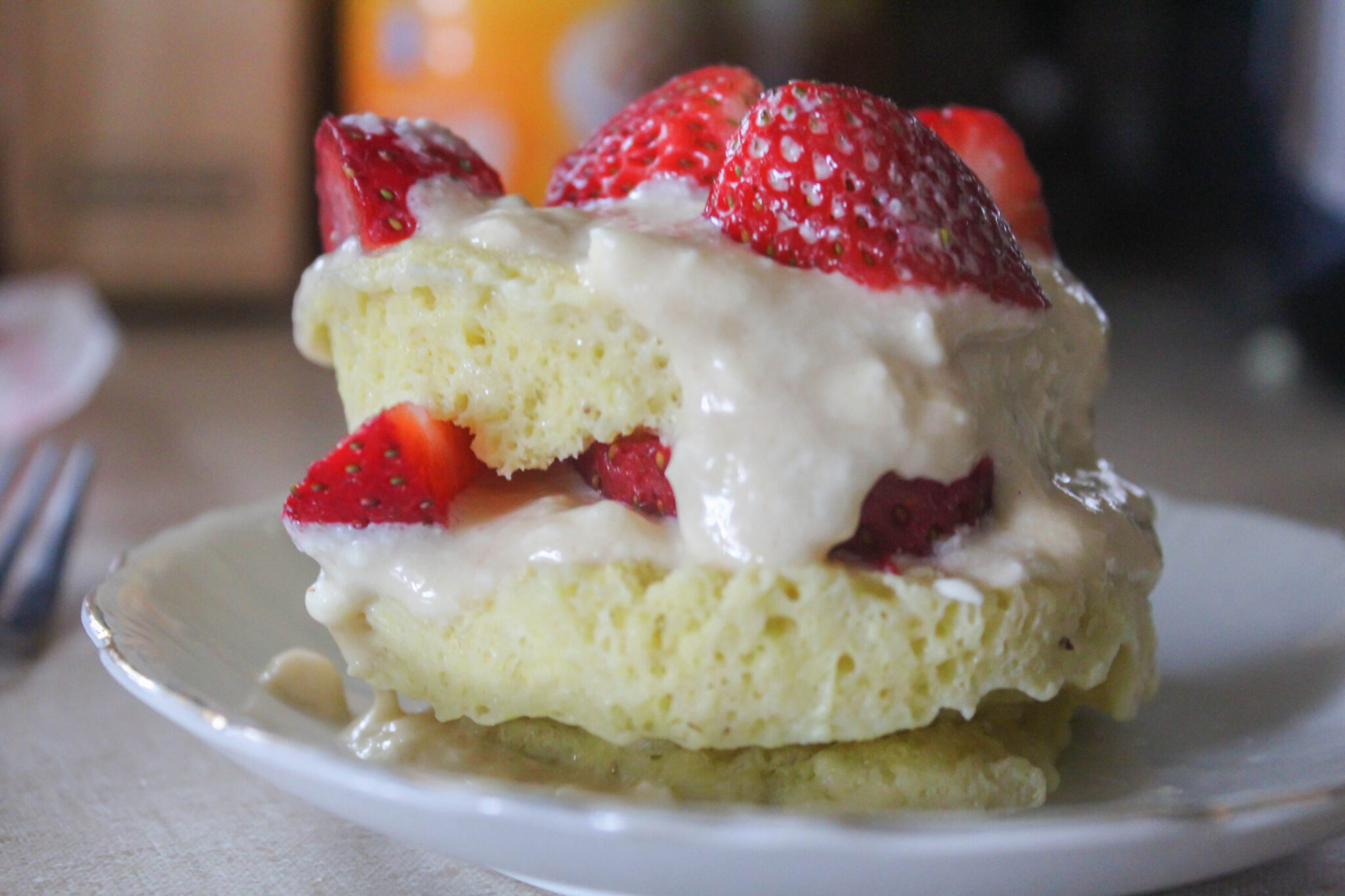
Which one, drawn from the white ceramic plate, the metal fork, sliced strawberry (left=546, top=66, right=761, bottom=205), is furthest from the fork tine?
sliced strawberry (left=546, top=66, right=761, bottom=205)

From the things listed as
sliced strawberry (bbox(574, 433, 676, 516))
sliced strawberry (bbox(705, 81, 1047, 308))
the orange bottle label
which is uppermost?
sliced strawberry (bbox(705, 81, 1047, 308))

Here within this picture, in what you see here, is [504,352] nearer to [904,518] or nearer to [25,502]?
[904,518]

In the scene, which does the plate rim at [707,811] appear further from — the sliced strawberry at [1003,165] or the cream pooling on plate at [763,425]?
the sliced strawberry at [1003,165]

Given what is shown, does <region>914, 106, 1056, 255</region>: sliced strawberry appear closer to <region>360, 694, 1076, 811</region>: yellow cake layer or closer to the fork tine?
<region>360, 694, 1076, 811</region>: yellow cake layer

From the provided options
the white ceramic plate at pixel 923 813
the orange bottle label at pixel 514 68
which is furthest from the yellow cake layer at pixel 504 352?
the orange bottle label at pixel 514 68

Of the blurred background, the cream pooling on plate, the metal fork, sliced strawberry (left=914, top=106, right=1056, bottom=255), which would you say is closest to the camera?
the cream pooling on plate

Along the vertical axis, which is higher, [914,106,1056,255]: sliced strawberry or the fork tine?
[914,106,1056,255]: sliced strawberry
